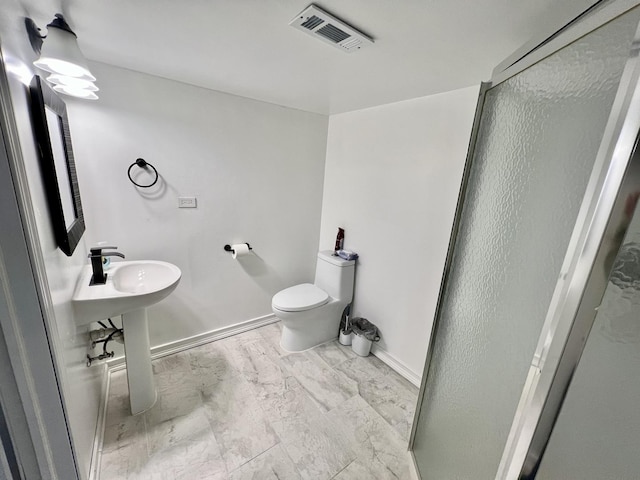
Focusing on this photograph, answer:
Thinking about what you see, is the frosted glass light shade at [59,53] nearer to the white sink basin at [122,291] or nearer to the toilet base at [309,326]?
the white sink basin at [122,291]

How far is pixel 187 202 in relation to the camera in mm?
1892

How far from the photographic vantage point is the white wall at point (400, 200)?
1.62 meters

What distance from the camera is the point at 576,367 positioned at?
1.84 ft

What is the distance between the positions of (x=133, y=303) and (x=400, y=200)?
1.77 meters

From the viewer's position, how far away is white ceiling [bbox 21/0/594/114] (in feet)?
2.81

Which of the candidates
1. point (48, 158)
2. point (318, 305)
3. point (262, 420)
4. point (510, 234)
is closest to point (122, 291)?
point (48, 158)

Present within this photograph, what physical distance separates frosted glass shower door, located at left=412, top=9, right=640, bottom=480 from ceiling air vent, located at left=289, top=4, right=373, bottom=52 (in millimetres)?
548

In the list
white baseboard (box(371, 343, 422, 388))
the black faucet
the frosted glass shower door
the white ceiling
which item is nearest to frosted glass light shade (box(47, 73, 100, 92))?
the white ceiling

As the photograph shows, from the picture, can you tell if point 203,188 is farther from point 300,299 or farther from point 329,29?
point 329,29

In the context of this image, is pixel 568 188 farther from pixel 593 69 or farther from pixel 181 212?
pixel 181 212

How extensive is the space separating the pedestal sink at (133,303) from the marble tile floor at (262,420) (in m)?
0.20

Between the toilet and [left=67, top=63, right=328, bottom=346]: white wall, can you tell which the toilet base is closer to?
the toilet

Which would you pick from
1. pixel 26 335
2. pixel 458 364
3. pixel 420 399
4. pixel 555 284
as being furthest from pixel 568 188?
pixel 26 335

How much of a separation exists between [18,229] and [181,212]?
4.07 ft
